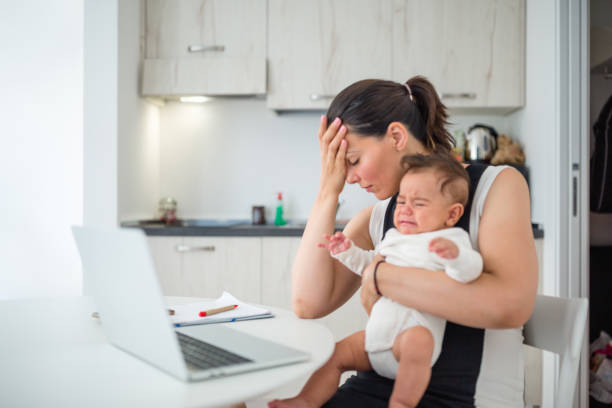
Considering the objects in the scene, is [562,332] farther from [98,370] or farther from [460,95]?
[460,95]

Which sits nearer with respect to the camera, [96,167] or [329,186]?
[329,186]

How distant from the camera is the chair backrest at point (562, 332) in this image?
1.04 m

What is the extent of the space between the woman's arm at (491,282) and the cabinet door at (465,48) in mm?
1935

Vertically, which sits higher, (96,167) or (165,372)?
(96,167)

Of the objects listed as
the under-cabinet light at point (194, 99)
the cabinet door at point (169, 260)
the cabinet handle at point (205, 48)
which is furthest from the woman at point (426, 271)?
the under-cabinet light at point (194, 99)

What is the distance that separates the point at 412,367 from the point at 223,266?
1836mm

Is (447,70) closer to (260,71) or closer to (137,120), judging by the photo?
(260,71)

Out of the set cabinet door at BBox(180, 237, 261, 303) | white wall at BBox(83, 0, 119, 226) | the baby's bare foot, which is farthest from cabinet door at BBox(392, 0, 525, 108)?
the baby's bare foot

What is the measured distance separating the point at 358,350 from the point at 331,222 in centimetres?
34

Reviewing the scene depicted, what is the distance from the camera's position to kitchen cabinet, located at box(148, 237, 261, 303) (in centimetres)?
266

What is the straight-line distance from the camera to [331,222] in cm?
128

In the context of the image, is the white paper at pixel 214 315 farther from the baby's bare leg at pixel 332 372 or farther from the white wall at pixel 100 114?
the white wall at pixel 100 114

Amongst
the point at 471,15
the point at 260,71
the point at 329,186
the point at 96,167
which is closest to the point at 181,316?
the point at 329,186

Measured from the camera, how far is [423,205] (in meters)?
1.05
